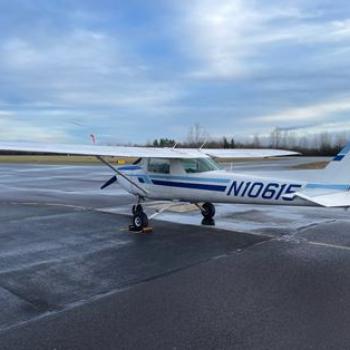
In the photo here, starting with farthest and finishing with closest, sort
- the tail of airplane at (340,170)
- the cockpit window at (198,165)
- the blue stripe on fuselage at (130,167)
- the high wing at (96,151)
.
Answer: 1. the blue stripe on fuselage at (130,167)
2. the cockpit window at (198,165)
3. the high wing at (96,151)
4. the tail of airplane at (340,170)

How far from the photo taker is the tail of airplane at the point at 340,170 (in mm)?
8312

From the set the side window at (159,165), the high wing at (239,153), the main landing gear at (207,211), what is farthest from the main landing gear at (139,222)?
the high wing at (239,153)

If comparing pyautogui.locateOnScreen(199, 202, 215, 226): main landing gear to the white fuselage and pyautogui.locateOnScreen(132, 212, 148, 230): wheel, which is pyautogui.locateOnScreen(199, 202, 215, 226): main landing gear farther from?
pyautogui.locateOnScreen(132, 212, 148, 230): wheel

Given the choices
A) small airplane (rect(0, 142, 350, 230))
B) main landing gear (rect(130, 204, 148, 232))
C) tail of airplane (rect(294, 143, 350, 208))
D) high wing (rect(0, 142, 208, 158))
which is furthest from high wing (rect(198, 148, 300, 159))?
tail of airplane (rect(294, 143, 350, 208))

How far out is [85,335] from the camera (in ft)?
15.1

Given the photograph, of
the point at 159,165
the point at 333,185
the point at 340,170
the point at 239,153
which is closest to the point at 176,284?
the point at 333,185

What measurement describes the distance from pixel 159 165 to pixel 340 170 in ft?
14.7

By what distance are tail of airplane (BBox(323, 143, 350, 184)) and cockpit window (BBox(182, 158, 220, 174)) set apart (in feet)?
9.50

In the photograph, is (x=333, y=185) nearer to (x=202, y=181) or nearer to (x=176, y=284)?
(x=202, y=181)

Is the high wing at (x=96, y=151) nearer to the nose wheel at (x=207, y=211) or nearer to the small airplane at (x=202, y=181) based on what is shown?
the small airplane at (x=202, y=181)

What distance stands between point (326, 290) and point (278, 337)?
175cm

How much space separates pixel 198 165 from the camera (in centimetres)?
1071

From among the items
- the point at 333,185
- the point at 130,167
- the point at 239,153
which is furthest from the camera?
the point at 239,153

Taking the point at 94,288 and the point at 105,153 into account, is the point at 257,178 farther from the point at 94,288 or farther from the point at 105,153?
the point at 94,288
